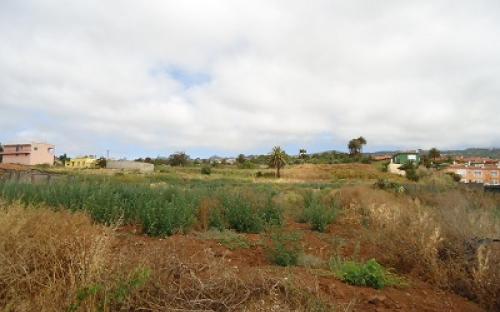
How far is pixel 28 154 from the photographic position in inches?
3137

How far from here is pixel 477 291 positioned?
17.0 ft

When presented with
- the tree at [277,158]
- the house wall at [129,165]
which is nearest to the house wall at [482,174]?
the tree at [277,158]

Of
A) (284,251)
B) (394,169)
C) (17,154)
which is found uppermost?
(17,154)

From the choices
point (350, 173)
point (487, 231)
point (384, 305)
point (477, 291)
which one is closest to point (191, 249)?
Result: point (384, 305)

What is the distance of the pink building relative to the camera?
262ft

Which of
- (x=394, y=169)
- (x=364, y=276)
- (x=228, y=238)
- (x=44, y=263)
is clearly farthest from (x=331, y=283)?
(x=394, y=169)

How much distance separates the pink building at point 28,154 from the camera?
79.8 meters

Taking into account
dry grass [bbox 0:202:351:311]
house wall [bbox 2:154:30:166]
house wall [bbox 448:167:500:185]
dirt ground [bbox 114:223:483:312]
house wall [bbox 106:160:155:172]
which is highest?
house wall [bbox 2:154:30:166]

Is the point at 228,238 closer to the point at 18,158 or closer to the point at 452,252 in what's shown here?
the point at 452,252

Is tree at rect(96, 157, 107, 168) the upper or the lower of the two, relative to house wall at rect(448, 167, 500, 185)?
upper

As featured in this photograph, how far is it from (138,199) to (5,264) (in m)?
5.77

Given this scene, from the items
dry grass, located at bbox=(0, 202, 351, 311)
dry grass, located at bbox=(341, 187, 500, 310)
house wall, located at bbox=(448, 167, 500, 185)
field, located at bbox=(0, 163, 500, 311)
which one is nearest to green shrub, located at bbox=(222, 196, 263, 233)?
field, located at bbox=(0, 163, 500, 311)

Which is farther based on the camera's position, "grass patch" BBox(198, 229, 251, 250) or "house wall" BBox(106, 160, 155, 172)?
"house wall" BBox(106, 160, 155, 172)

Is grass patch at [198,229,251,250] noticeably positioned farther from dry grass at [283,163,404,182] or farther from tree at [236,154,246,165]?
tree at [236,154,246,165]
